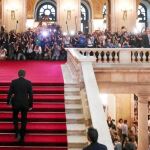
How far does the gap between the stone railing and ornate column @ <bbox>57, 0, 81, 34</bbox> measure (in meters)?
10.8

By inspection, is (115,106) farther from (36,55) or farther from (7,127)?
(7,127)

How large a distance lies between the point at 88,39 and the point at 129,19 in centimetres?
771

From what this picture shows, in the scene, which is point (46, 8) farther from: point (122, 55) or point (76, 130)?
point (76, 130)

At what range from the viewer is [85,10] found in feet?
127

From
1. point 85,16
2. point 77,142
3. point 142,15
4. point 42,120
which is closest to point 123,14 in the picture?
point 85,16

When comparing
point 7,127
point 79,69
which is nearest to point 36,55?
point 79,69

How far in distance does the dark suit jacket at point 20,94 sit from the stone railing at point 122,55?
8408mm

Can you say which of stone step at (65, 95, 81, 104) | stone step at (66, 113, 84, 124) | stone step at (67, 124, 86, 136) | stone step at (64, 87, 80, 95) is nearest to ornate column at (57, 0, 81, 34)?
stone step at (64, 87, 80, 95)

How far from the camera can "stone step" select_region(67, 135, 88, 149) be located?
913 cm

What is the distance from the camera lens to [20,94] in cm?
900

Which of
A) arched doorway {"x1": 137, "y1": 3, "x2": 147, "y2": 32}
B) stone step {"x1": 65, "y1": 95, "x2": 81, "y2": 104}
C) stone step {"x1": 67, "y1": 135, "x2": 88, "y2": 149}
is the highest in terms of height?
arched doorway {"x1": 137, "y1": 3, "x2": 147, "y2": 32}

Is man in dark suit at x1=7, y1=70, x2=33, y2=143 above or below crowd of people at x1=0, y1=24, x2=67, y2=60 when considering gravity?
below

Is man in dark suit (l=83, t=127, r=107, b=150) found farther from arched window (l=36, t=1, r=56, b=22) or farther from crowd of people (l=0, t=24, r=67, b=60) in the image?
arched window (l=36, t=1, r=56, b=22)

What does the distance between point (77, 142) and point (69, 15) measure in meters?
20.0
